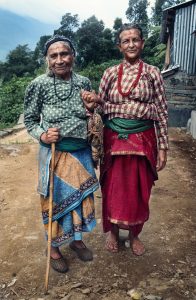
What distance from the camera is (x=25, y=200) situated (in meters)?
5.05

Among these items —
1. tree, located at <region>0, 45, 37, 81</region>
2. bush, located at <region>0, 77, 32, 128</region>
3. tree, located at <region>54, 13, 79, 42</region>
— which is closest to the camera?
bush, located at <region>0, 77, 32, 128</region>

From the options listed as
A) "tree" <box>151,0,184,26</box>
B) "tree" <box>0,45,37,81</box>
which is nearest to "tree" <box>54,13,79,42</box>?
"tree" <box>0,45,37,81</box>

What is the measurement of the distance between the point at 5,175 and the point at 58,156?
3510 mm

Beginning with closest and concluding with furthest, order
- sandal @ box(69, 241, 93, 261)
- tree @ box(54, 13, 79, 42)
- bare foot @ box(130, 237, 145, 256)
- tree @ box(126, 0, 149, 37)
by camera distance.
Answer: sandal @ box(69, 241, 93, 261) → bare foot @ box(130, 237, 145, 256) → tree @ box(126, 0, 149, 37) → tree @ box(54, 13, 79, 42)

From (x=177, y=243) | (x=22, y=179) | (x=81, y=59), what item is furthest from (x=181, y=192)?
(x=81, y=59)

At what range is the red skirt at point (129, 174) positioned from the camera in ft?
10.0

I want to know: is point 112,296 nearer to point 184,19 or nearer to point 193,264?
point 193,264

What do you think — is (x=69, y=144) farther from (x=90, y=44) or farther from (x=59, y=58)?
(x=90, y=44)

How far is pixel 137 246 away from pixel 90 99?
158 centimetres

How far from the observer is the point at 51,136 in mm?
2781

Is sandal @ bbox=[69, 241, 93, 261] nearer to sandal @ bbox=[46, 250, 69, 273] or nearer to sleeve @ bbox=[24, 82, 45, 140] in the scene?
sandal @ bbox=[46, 250, 69, 273]

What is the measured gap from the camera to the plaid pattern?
2.96 metres

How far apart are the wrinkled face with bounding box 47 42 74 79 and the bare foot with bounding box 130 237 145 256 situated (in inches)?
69.9

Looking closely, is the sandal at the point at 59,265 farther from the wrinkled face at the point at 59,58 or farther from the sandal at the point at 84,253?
the wrinkled face at the point at 59,58
